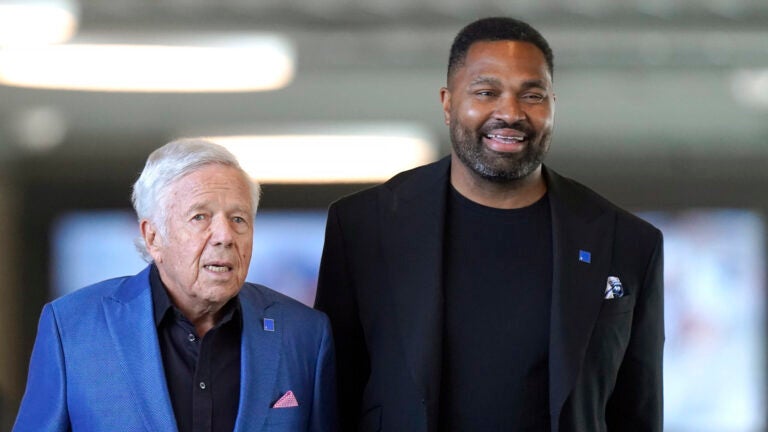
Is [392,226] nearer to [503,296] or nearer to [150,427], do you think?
[503,296]

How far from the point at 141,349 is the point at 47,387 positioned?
0.17 meters

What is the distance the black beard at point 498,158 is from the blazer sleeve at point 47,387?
815 millimetres

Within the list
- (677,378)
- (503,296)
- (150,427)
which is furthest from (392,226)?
(677,378)

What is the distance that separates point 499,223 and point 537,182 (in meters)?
0.13

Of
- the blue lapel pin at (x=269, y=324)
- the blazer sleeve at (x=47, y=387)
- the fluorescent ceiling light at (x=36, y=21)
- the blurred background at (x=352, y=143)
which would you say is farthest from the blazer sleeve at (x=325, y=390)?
the blurred background at (x=352, y=143)

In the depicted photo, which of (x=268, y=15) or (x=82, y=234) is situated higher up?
(x=268, y=15)

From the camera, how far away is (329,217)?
237 centimetres

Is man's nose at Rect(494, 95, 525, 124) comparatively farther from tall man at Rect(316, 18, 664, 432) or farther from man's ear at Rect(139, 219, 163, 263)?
man's ear at Rect(139, 219, 163, 263)

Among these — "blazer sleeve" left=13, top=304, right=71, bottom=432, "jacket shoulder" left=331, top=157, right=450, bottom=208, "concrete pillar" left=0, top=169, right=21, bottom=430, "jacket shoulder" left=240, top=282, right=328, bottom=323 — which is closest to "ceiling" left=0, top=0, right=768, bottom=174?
"concrete pillar" left=0, top=169, right=21, bottom=430

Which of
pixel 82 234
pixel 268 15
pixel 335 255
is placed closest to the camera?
pixel 335 255

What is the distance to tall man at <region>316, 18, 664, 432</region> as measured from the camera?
2.14 meters

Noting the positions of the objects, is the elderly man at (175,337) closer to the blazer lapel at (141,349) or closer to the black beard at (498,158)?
the blazer lapel at (141,349)

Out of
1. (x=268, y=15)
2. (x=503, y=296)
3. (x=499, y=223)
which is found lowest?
(x=503, y=296)

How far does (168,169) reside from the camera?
1.93 m
